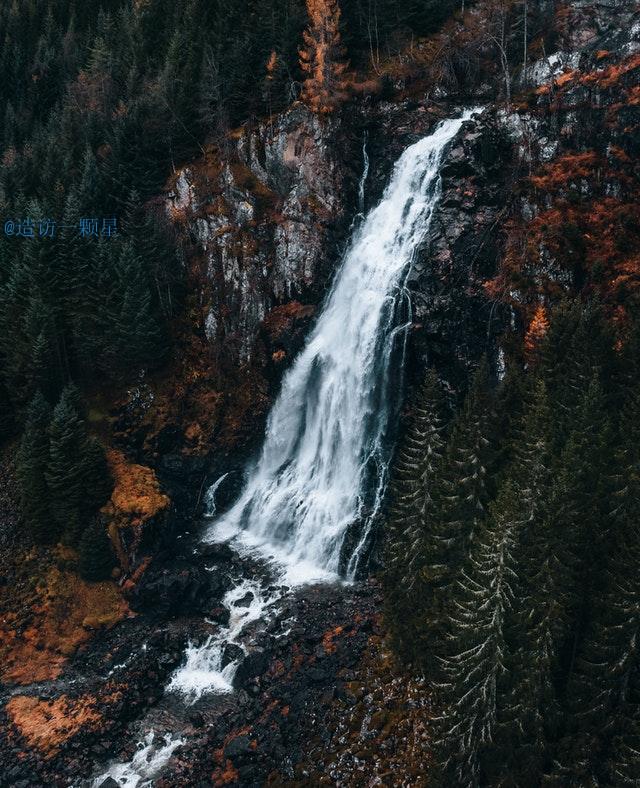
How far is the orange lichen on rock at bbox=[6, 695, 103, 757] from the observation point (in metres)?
31.8

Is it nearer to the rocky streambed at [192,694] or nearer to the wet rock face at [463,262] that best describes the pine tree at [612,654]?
the rocky streambed at [192,694]

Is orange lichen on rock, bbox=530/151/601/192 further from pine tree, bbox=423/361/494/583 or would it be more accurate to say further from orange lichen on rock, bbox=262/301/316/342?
pine tree, bbox=423/361/494/583

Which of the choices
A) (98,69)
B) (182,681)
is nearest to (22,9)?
(98,69)

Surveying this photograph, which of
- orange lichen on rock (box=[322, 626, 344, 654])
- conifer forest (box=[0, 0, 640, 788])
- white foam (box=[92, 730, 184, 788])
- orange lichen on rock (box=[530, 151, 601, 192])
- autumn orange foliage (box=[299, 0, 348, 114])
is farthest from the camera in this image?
autumn orange foliage (box=[299, 0, 348, 114])

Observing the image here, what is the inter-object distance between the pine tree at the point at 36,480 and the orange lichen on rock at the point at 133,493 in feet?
13.6

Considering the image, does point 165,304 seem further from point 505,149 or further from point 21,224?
point 505,149

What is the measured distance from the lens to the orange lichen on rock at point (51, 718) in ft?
104

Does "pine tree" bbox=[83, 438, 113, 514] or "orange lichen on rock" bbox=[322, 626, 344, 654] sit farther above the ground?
"pine tree" bbox=[83, 438, 113, 514]

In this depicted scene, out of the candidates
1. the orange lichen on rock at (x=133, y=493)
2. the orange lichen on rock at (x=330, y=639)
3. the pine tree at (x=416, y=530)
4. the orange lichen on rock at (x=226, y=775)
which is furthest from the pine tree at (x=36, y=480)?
the pine tree at (x=416, y=530)

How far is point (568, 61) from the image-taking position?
44.8 metres

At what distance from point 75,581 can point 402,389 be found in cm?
2673

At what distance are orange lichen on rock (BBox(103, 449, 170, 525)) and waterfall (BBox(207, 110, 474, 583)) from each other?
18.0 ft

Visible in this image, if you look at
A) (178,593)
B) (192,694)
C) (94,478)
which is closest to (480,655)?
(192,694)

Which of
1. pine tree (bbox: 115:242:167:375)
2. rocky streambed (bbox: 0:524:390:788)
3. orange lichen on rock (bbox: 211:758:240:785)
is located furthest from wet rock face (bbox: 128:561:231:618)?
pine tree (bbox: 115:242:167:375)
